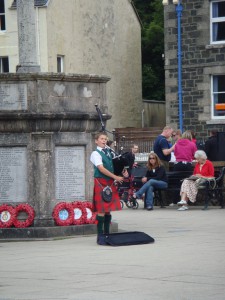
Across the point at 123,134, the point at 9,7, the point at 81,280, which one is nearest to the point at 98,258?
the point at 81,280

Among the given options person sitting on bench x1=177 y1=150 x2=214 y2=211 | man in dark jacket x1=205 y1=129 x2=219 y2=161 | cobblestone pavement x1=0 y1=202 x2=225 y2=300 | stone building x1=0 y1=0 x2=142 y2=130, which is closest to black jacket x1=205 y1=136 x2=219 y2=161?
man in dark jacket x1=205 y1=129 x2=219 y2=161

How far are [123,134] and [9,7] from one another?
837cm

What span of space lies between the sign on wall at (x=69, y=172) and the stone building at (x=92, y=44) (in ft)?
102

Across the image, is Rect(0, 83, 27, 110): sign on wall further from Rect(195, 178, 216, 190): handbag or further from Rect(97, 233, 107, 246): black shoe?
Rect(195, 178, 216, 190): handbag

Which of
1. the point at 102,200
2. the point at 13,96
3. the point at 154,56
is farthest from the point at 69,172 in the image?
the point at 154,56

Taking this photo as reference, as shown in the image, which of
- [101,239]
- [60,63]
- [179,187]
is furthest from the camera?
[60,63]

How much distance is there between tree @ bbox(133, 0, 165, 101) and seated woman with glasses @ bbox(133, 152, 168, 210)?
36.4 meters

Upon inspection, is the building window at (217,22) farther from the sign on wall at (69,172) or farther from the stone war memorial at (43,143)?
the sign on wall at (69,172)

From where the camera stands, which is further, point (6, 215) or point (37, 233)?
point (6, 215)

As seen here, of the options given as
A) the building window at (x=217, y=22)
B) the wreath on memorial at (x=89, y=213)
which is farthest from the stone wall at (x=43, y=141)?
the building window at (x=217, y=22)

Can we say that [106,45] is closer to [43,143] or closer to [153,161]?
[153,161]

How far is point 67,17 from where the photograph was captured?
168 ft

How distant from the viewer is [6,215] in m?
18.0

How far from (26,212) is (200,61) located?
1035 inches
